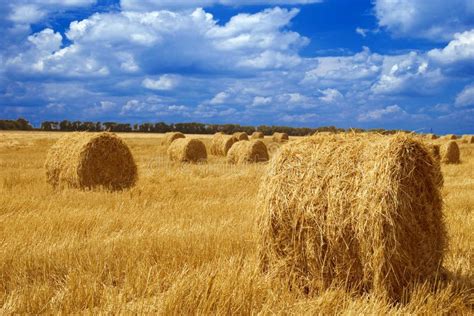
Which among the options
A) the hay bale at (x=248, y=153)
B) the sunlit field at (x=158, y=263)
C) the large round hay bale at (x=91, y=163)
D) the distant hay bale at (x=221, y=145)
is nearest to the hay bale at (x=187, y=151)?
the hay bale at (x=248, y=153)

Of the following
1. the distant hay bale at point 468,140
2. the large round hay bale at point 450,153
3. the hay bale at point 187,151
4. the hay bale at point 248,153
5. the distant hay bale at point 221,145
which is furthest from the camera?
the distant hay bale at point 468,140

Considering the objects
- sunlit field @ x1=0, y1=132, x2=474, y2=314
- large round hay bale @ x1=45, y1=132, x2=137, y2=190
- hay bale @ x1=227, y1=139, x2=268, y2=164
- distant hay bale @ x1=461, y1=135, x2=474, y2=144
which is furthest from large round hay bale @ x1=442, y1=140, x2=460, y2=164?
large round hay bale @ x1=45, y1=132, x2=137, y2=190

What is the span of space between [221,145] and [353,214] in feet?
75.6

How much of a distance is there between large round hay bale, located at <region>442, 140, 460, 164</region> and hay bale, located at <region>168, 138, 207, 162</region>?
11.0 meters

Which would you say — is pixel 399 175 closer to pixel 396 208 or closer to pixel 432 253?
pixel 396 208

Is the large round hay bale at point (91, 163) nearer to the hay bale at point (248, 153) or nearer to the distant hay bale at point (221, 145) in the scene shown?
the hay bale at point (248, 153)

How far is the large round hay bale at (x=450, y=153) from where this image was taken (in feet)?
79.0

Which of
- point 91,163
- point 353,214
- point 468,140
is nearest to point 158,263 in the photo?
point 353,214

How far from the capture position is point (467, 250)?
22.5ft

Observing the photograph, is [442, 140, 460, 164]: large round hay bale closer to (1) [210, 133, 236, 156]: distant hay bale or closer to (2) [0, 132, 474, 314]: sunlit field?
(1) [210, 133, 236, 156]: distant hay bale

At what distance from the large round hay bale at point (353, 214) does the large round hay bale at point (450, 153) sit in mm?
19654

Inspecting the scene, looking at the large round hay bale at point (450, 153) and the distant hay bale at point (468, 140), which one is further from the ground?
the distant hay bale at point (468, 140)

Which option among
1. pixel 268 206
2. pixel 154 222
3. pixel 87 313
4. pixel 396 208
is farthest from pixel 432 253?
pixel 154 222

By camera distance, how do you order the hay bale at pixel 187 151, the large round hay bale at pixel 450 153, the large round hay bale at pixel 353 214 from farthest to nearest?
1. the large round hay bale at pixel 450 153
2. the hay bale at pixel 187 151
3. the large round hay bale at pixel 353 214
